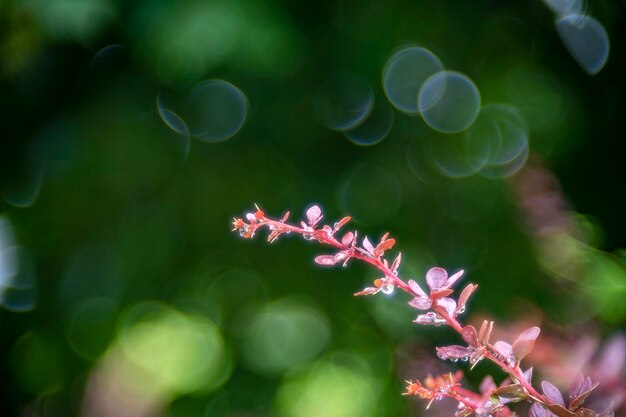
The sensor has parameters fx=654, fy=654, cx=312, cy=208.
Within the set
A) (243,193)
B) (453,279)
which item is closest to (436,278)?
(453,279)

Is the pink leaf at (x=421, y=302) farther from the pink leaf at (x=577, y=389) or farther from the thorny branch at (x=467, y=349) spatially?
the pink leaf at (x=577, y=389)

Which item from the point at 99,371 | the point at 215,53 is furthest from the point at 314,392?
the point at 215,53

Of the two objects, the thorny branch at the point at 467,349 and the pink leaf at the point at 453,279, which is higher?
the pink leaf at the point at 453,279

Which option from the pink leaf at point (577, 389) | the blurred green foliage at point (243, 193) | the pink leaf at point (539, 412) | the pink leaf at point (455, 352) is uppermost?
the pink leaf at point (455, 352)

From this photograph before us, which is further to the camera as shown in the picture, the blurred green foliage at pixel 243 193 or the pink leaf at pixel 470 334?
the blurred green foliage at pixel 243 193

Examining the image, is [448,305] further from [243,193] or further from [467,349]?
[243,193]

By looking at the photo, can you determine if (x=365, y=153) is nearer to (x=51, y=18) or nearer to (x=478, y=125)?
(x=478, y=125)

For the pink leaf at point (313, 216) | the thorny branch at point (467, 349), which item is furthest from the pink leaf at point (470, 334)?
the pink leaf at point (313, 216)

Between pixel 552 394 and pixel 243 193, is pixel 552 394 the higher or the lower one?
the higher one
